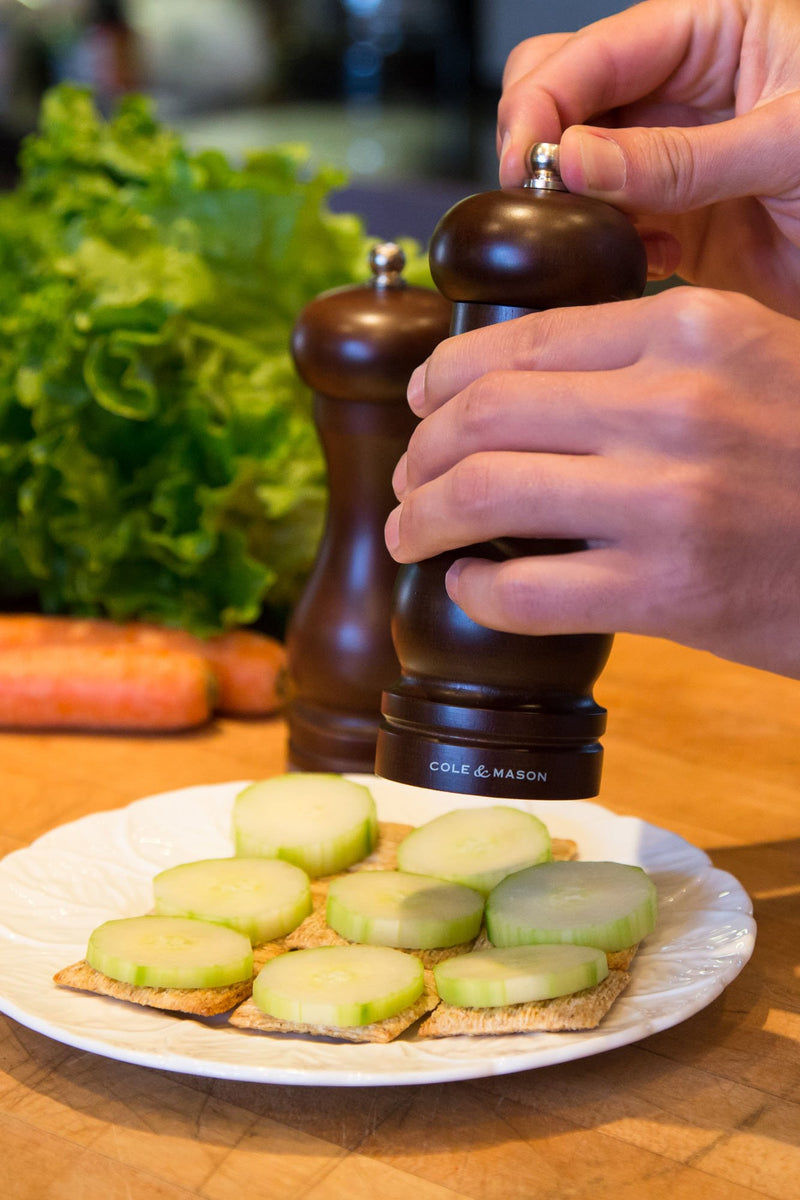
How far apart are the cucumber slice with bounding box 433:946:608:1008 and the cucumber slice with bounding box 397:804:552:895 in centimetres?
14

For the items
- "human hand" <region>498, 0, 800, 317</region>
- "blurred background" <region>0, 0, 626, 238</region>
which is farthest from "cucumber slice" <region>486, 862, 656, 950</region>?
"blurred background" <region>0, 0, 626, 238</region>

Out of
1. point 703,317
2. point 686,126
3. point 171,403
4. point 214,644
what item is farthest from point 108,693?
point 703,317

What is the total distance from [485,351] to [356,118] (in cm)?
424

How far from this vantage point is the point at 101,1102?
32.9 inches

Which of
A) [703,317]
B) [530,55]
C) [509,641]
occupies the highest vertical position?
[530,55]

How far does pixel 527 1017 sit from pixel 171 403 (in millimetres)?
1061

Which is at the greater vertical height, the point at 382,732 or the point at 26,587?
the point at 382,732

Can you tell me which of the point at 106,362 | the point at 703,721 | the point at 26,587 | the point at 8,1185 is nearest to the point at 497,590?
the point at 8,1185

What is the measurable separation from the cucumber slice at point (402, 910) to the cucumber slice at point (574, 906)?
2 centimetres

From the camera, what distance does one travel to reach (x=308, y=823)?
1.09 metres

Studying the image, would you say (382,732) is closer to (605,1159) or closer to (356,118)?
(605,1159)

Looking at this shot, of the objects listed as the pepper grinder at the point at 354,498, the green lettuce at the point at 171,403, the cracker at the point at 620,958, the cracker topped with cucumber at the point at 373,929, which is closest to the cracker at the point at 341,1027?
the cracker topped with cucumber at the point at 373,929

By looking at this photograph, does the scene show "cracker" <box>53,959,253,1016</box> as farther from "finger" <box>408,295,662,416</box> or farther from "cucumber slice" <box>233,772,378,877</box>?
"finger" <box>408,295,662,416</box>

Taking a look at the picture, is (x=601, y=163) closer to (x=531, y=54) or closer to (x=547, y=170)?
(x=547, y=170)
